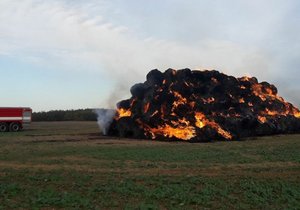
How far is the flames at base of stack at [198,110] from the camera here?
3532 cm

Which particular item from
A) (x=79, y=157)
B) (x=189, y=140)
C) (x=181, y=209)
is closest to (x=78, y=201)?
(x=181, y=209)

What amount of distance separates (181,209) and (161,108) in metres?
24.6

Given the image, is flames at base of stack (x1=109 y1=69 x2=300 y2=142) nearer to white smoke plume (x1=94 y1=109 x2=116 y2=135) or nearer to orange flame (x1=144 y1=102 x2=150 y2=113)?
orange flame (x1=144 y1=102 x2=150 y2=113)

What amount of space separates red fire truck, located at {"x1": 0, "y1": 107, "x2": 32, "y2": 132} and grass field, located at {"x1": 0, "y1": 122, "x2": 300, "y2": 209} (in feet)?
68.5

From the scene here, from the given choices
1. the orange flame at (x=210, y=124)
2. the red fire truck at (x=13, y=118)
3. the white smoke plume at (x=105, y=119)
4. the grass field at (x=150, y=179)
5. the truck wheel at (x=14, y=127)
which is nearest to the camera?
the grass field at (x=150, y=179)

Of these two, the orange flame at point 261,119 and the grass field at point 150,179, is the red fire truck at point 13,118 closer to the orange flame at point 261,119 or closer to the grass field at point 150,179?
the grass field at point 150,179

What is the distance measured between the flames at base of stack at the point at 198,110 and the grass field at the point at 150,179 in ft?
31.1

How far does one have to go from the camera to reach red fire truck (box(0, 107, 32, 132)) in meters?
45.8

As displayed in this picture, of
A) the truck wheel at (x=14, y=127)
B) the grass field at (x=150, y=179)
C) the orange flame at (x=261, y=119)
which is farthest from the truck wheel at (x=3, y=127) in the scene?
the orange flame at (x=261, y=119)

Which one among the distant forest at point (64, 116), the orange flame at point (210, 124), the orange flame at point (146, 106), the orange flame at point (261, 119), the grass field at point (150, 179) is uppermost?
the distant forest at point (64, 116)

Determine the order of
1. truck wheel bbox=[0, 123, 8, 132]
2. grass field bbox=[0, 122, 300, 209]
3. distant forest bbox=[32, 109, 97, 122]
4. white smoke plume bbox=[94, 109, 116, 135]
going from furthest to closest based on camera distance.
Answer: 1. distant forest bbox=[32, 109, 97, 122]
2. truck wheel bbox=[0, 123, 8, 132]
3. white smoke plume bbox=[94, 109, 116, 135]
4. grass field bbox=[0, 122, 300, 209]

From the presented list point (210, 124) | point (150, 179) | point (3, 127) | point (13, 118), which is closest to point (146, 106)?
point (210, 124)

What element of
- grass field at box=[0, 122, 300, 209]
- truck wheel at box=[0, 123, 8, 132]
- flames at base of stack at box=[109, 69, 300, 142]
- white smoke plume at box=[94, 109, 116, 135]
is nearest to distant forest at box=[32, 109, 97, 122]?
truck wheel at box=[0, 123, 8, 132]

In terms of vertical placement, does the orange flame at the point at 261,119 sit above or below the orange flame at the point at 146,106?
below
